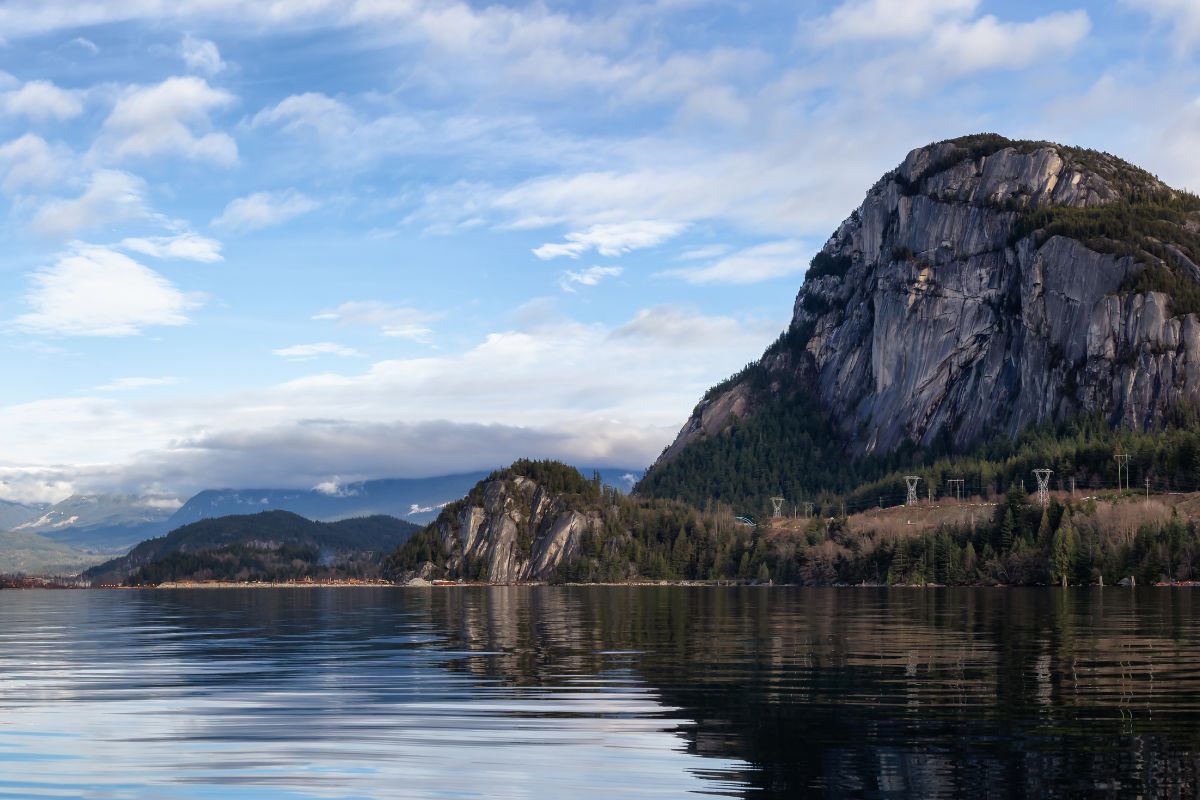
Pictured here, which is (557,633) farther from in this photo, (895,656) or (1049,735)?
(1049,735)

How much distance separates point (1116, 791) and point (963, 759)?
5.32 metres

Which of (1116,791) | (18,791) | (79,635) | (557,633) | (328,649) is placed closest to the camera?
(1116,791)

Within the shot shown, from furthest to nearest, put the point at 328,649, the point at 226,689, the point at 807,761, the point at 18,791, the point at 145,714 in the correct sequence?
the point at 328,649
the point at 226,689
the point at 145,714
the point at 807,761
the point at 18,791

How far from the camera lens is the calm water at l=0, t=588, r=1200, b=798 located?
33375 millimetres

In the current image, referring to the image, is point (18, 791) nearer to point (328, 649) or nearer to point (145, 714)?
point (145, 714)

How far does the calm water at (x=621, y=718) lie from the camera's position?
33375 mm

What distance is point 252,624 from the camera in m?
139

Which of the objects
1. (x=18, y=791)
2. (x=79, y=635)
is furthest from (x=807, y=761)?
(x=79, y=635)

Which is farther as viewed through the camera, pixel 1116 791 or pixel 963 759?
pixel 963 759

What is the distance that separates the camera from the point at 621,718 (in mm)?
45531

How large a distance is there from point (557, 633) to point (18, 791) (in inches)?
2912

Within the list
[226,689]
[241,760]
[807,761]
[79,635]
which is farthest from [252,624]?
[807,761]

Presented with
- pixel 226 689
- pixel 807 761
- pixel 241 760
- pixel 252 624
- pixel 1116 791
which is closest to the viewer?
pixel 1116 791

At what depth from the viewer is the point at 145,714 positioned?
50000 millimetres
